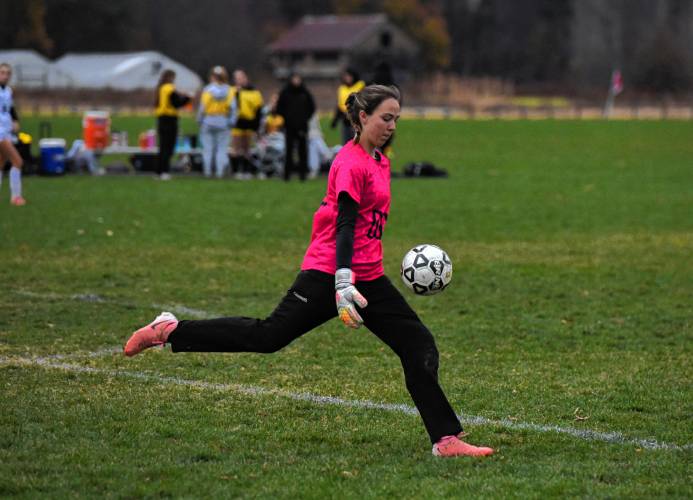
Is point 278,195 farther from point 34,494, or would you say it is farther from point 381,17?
point 381,17

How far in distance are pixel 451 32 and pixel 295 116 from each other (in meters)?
102

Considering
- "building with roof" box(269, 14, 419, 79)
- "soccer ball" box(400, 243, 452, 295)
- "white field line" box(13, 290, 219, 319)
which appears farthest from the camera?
"building with roof" box(269, 14, 419, 79)

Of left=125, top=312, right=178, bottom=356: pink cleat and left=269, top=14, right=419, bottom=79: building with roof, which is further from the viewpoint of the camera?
left=269, top=14, right=419, bottom=79: building with roof

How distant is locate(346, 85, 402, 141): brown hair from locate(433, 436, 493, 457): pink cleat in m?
1.52

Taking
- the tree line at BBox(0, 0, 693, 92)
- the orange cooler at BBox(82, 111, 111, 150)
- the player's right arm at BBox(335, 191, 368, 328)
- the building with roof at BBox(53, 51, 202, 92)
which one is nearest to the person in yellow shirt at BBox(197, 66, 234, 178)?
the orange cooler at BBox(82, 111, 111, 150)

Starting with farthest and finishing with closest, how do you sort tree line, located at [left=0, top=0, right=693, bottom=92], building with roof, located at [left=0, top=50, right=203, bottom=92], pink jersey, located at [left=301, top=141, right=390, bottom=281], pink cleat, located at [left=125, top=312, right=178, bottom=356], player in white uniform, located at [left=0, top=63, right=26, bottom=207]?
tree line, located at [left=0, top=0, right=693, bottom=92], building with roof, located at [left=0, top=50, right=203, bottom=92], player in white uniform, located at [left=0, top=63, right=26, bottom=207], pink cleat, located at [left=125, top=312, right=178, bottom=356], pink jersey, located at [left=301, top=141, right=390, bottom=281]

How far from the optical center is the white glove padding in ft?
17.4

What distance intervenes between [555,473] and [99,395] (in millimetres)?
2805

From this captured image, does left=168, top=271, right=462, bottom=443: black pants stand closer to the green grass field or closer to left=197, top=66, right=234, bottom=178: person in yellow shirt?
the green grass field

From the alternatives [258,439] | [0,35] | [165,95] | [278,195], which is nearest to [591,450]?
[258,439]

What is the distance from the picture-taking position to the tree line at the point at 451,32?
94.9m

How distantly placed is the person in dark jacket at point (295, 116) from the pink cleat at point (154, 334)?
1644cm

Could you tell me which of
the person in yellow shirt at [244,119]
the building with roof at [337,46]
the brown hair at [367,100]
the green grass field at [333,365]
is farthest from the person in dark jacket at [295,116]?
the building with roof at [337,46]

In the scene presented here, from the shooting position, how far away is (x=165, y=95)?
22672 mm
